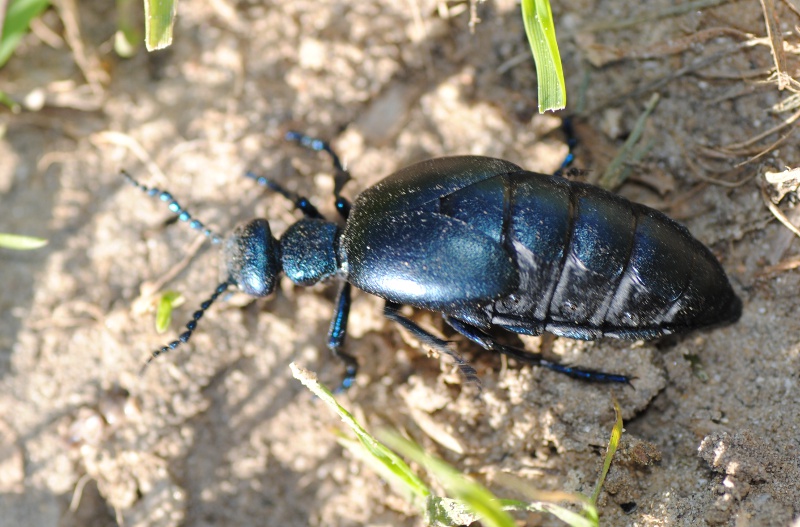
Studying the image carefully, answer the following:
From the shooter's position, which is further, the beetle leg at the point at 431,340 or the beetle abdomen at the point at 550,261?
the beetle leg at the point at 431,340

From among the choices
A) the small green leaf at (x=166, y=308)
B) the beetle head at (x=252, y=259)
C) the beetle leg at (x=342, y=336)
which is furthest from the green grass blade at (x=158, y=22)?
the beetle leg at (x=342, y=336)

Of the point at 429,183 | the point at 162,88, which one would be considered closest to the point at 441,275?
the point at 429,183

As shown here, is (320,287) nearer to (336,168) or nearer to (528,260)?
(336,168)

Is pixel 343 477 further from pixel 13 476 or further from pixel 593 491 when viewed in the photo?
pixel 13 476

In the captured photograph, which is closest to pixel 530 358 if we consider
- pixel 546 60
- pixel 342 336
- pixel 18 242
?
pixel 342 336

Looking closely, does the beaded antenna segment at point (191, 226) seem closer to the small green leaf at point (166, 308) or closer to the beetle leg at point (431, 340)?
the small green leaf at point (166, 308)

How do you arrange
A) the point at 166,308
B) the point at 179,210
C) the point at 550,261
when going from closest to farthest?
the point at 550,261
the point at 166,308
the point at 179,210

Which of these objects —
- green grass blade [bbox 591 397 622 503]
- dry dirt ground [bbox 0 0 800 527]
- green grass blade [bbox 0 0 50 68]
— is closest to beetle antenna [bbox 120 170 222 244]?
dry dirt ground [bbox 0 0 800 527]
